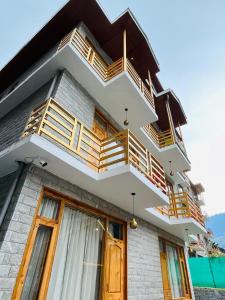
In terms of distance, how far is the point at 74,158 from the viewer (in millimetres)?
4609

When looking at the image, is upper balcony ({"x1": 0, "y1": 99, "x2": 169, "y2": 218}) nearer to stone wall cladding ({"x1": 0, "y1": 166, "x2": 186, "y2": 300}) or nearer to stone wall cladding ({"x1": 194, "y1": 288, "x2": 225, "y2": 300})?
stone wall cladding ({"x1": 0, "y1": 166, "x2": 186, "y2": 300})

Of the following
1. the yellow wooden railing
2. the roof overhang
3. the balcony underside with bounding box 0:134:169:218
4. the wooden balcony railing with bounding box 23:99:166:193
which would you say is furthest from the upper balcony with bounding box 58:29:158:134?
the balcony underside with bounding box 0:134:169:218

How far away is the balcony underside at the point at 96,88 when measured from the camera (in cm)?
648

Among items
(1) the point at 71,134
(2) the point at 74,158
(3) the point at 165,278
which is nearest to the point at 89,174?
(2) the point at 74,158

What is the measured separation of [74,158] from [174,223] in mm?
5910

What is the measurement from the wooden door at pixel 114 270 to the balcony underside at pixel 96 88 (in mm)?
4818

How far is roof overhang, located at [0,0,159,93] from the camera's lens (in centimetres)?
813

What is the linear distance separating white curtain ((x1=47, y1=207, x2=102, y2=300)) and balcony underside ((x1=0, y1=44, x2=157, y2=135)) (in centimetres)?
434

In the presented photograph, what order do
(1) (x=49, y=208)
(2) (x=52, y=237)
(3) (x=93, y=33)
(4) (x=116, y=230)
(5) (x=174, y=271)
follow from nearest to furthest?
(2) (x=52, y=237) < (1) (x=49, y=208) < (4) (x=116, y=230) < (3) (x=93, y=33) < (5) (x=174, y=271)

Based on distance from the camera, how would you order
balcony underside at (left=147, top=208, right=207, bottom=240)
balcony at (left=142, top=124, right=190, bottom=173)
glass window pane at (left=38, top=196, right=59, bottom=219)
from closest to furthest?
glass window pane at (left=38, top=196, right=59, bottom=219) < balcony underside at (left=147, top=208, right=207, bottom=240) < balcony at (left=142, top=124, right=190, bottom=173)

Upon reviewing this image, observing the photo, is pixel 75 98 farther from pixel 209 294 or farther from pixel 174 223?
pixel 209 294

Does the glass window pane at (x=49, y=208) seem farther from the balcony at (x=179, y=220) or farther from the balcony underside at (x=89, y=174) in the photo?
the balcony at (x=179, y=220)

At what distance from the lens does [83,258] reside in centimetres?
491

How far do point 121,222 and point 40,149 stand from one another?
3.97 m
